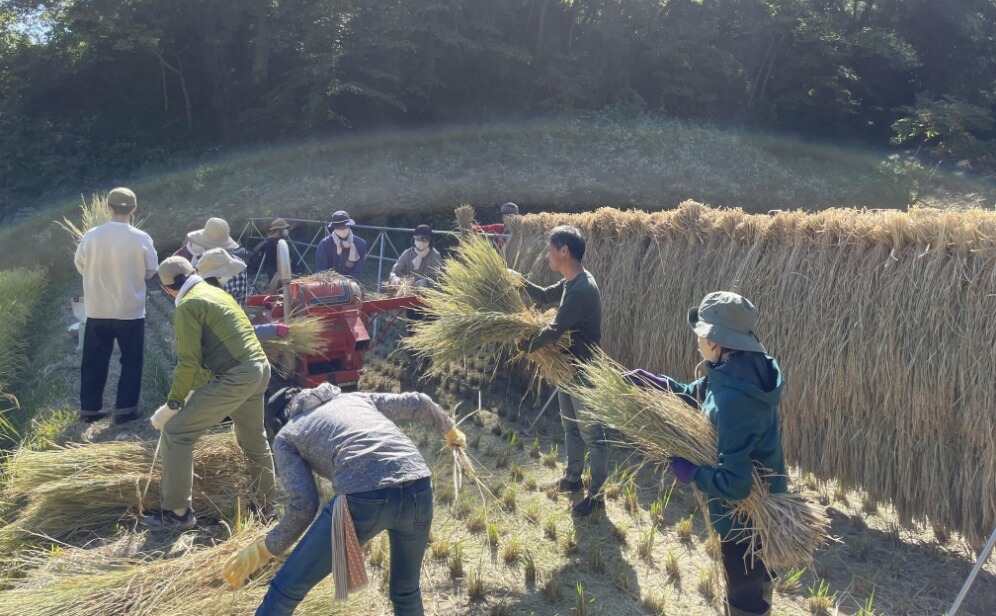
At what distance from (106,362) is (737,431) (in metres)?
5.13

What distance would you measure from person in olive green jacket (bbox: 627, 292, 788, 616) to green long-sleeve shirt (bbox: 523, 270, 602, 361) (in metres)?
1.44

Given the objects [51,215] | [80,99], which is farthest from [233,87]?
[51,215]

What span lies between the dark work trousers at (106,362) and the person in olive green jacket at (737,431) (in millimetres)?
4598

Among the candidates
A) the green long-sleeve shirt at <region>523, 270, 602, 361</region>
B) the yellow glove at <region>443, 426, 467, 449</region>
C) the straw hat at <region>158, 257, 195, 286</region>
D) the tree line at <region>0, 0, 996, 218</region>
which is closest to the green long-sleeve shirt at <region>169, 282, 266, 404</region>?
the straw hat at <region>158, 257, 195, 286</region>

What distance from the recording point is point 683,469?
3229 mm

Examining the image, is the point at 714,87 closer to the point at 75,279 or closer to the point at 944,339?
the point at 75,279

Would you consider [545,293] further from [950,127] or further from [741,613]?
[950,127]

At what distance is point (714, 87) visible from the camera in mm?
22500

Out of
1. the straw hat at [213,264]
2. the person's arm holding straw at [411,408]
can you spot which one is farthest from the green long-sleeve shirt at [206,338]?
the person's arm holding straw at [411,408]

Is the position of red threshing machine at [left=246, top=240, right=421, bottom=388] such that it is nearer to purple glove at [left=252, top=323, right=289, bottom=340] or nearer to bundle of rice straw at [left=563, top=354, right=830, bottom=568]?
purple glove at [left=252, top=323, right=289, bottom=340]

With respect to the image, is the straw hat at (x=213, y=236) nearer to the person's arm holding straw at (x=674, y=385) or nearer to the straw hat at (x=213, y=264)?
the straw hat at (x=213, y=264)

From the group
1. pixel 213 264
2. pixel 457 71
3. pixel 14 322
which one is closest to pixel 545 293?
pixel 213 264

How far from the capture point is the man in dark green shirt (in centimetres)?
466

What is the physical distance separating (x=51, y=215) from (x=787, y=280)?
17.4 meters
